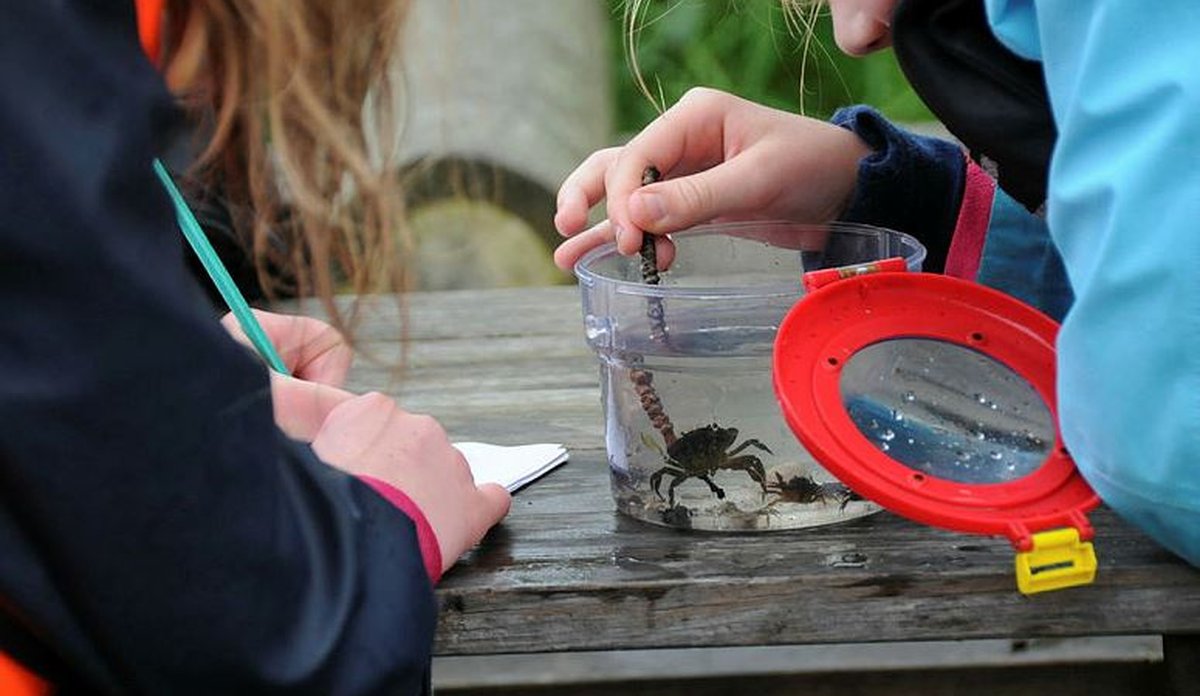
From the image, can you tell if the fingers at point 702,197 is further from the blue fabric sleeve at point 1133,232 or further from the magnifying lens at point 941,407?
the blue fabric sleeve at point 1133,232

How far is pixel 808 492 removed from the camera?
1.21m

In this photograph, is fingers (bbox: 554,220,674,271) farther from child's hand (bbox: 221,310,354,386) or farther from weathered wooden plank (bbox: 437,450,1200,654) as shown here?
weathered wooden plank (bbox: 437,450,1200,654)

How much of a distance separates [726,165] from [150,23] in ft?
1.94

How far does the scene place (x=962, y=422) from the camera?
3.87 ft

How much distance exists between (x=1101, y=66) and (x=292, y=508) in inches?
19.8

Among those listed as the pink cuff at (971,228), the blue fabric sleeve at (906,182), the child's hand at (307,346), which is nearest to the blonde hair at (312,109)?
the child's hand at (307,346)

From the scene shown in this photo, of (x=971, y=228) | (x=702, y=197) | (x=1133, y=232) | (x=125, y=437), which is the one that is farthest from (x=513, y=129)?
(x=125, y=437)

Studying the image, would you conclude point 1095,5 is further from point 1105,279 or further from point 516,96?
point 516,96

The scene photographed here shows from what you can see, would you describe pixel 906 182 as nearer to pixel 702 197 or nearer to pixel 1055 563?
pixel 702 197

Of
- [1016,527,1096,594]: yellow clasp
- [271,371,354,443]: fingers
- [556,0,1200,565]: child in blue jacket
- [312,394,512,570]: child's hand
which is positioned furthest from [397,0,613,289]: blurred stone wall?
[1016,527,1096,594]: yellow clasp

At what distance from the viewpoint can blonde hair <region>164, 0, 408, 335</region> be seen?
2.99 ft

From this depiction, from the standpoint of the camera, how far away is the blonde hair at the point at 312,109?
2.99 feet

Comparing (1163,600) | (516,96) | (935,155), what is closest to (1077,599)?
(1163,600)

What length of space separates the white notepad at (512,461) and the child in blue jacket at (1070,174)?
16 cm
